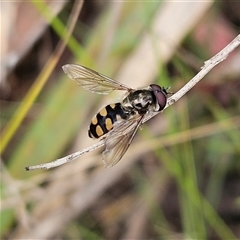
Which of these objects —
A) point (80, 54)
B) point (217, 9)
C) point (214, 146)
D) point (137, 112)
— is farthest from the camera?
point (217, 9)

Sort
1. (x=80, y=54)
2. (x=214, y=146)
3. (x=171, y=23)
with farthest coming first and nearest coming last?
(x=214, y=146)
(x=171, y=23)
(x=80, y=54)

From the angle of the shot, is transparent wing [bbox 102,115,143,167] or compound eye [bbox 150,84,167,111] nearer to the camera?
transparent wing [bbox 102,115,143,167]

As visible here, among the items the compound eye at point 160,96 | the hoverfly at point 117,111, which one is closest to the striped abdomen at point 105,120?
the hoverfly at point 117,111

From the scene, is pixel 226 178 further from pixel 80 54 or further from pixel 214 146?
pixel 80 54

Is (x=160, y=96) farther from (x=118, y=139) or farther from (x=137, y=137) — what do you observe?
(x=137, y=137)

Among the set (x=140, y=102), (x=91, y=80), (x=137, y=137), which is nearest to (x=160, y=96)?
(x=140, y=102)

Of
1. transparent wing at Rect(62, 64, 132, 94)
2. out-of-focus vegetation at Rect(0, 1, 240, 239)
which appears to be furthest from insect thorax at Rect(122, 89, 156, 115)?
out-of-focus vegetation at Rect(0, 1, 240, 239)

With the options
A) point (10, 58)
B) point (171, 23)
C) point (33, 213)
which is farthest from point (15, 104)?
point (171, 23)

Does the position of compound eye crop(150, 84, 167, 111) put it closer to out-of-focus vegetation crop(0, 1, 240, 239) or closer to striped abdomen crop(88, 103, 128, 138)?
striped abdomen crop(88, 103, 128, 138)
